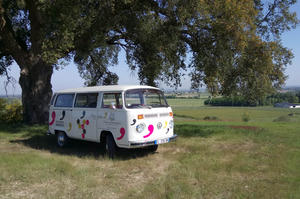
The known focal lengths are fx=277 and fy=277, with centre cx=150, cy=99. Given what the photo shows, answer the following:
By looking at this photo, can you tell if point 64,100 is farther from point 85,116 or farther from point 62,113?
point 85,116

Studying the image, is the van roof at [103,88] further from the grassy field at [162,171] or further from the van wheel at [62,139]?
the grassy field at [162,171]

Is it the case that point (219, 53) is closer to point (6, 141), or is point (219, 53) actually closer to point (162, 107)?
point (162, 107)

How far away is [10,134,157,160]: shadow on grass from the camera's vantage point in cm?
900

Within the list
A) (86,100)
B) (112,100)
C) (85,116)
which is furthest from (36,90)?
(112,100)

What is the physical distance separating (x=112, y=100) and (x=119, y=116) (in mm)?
703

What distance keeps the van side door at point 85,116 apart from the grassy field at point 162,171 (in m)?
0.68

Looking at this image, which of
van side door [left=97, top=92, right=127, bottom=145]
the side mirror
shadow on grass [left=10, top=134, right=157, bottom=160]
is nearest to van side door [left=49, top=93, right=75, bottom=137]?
shadow on grass [left=10, top=134, right=157, bottom=160]

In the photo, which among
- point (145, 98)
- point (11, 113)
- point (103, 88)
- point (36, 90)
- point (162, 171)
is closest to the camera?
point (162, 171)

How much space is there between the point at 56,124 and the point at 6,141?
8.37 feet

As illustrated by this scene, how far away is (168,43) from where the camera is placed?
1223 centimetres

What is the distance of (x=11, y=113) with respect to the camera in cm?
1828

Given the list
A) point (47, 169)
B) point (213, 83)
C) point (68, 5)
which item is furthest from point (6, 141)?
point (213, 83)

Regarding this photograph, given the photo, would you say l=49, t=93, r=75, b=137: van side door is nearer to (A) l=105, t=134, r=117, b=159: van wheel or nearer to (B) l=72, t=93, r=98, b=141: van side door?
(B) l=72, t=93, r=98, b=141: van side door

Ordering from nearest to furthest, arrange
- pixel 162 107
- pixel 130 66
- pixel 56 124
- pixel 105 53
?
pixel 162 107, pixel 56 124, pixel 130 66, pixel 105 53
